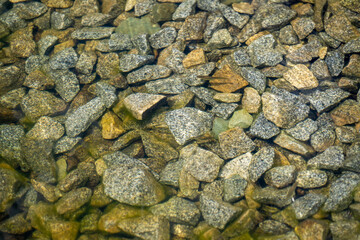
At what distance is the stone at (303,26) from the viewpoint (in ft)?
11.8

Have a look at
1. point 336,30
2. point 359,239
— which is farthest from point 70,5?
point 359,239

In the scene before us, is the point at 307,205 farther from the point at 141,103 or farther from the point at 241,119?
the point at 141,103

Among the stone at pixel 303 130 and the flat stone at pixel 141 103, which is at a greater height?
the flat stone at pixel 141 103

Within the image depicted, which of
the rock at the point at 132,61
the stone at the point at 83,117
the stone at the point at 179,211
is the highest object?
the rock at the point at 132,61

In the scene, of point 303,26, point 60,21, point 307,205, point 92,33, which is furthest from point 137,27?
point 307,205

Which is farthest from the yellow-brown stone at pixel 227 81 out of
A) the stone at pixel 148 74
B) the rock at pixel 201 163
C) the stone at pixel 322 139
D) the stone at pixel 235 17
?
the stone at pixel 322 139

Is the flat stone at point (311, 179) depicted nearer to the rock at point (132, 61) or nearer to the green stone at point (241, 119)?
the green stone at point (241, 119)

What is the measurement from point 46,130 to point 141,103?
1.22 m

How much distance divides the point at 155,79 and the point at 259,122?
147 centimetres

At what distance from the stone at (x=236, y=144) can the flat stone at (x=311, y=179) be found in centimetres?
58

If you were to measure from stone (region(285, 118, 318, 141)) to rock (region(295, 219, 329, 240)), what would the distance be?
91 cm

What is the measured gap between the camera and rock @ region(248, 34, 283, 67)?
136 inches

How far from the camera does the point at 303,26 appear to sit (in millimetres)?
3625

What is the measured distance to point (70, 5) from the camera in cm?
459
